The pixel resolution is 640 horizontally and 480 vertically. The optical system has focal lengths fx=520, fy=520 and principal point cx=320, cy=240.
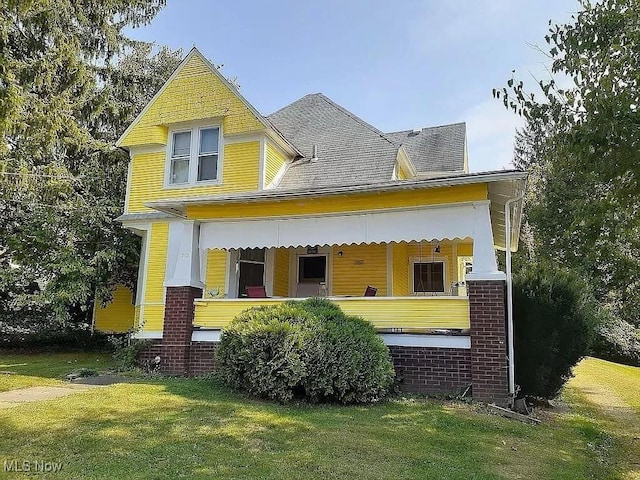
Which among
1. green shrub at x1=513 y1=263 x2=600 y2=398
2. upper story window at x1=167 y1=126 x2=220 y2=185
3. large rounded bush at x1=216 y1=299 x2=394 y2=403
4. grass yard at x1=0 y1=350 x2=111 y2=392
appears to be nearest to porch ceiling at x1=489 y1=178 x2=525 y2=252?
green shrub at x1=513 y1=263 x2=600 y2=398

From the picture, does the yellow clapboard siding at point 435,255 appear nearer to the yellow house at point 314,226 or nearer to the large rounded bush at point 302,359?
the yellow house at point 314,226

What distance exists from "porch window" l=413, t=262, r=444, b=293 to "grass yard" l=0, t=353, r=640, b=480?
6823 mm

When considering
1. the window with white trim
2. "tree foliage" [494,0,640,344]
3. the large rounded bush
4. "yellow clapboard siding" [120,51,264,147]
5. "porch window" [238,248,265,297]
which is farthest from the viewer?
the window with white trim

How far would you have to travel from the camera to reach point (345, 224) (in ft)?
32.4

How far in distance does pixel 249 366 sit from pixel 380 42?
893cm

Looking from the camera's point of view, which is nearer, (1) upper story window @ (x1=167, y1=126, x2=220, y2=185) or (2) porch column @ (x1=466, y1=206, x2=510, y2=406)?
(2) porch column @ (x1=466, y1=206, x2=510, y2=406)

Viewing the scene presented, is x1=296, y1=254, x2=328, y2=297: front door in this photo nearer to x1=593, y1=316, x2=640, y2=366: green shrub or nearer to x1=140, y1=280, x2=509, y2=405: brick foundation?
x1=140, y1=280, x2=509, y2=405: brick foundation

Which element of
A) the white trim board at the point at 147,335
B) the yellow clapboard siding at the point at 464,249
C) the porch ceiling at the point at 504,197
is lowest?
the white trim board at the point at 147,335

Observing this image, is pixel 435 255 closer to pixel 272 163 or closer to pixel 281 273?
pixel 281 273

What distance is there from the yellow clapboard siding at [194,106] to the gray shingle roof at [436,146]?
5.71m

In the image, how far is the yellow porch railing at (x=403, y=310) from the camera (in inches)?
349

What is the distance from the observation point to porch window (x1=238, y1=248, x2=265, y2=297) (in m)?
13.3

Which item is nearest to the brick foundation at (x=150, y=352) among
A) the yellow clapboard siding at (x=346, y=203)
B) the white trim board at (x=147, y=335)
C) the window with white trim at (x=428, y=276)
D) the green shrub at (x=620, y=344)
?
the white trim board at (x=147, y=335)

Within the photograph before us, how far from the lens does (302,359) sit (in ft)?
24.9
